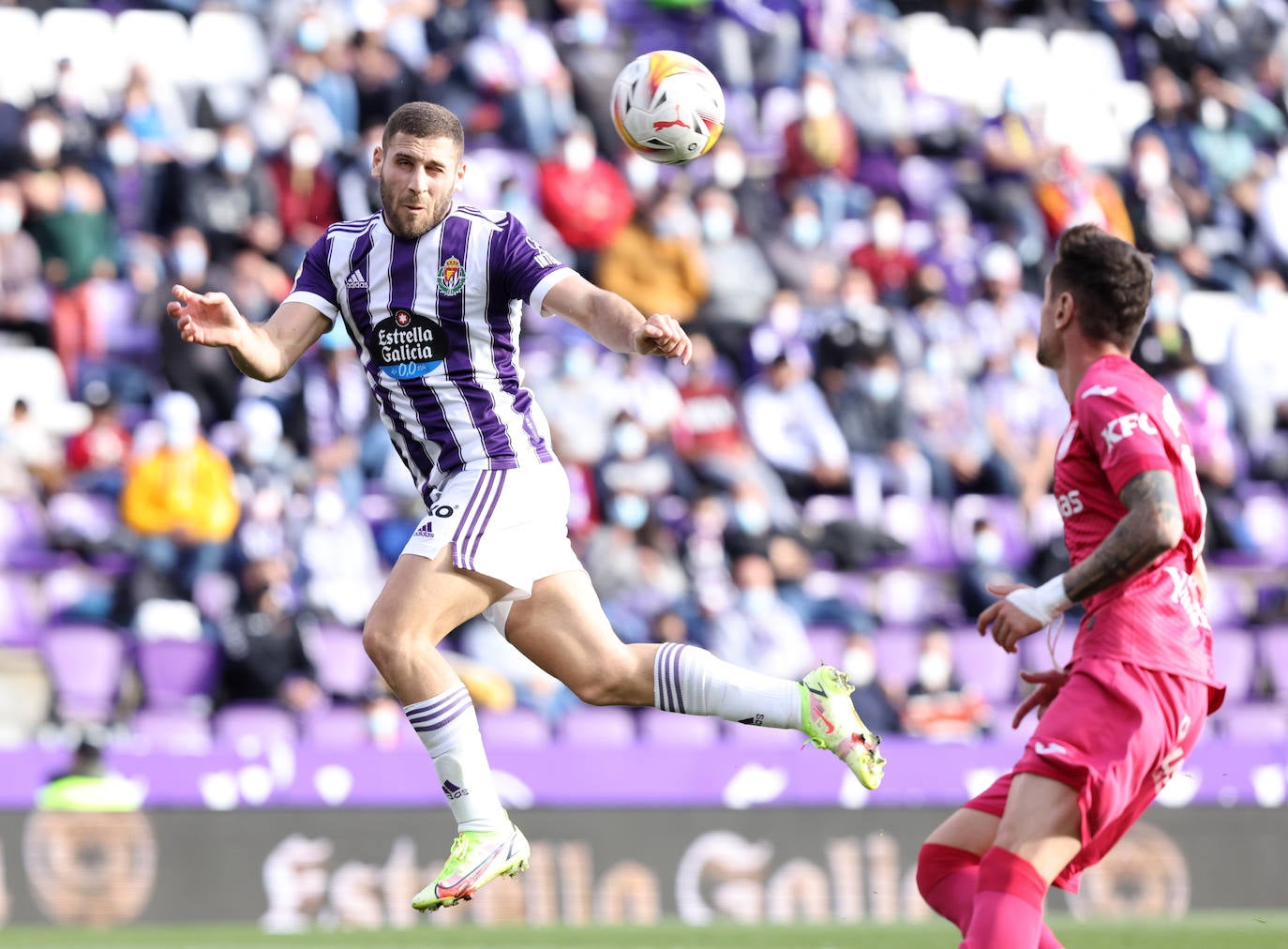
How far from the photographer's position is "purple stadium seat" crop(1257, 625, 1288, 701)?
13562 mm

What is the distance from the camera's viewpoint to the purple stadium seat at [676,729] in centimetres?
1220

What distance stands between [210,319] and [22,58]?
10.2 m

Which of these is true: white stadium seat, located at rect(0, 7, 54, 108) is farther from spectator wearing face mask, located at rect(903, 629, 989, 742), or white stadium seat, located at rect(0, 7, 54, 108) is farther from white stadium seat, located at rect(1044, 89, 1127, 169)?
white stadium seat, located at rect(1044, 89, 1127, 169)

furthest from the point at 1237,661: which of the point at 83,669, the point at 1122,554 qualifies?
the point at 1122,554

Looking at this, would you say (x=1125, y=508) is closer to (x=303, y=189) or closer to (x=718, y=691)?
(x=718, y=691)

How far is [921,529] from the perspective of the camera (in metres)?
14.1

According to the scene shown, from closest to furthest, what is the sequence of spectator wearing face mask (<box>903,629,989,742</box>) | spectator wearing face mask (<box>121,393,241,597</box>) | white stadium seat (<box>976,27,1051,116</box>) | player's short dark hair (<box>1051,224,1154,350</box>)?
1. player's short dark hair (<box>1051,224,1154,350</box>)
2. spectator wearing face mask (<box>121,393,241,597</box>)
3. spectator wearing face mask (<box>903,629,989,742</box>)
4. white stadium seat (<box>976,27,1051,116</box>)

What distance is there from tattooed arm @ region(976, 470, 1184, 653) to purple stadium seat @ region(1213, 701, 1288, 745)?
8.72m

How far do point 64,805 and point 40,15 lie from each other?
24.7 ft

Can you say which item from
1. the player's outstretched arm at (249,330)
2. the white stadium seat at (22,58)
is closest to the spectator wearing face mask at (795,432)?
the white stadium seat at (22,58)

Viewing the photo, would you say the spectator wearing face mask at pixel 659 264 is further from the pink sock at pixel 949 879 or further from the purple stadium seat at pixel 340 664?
the pink sock at pixel 949 879

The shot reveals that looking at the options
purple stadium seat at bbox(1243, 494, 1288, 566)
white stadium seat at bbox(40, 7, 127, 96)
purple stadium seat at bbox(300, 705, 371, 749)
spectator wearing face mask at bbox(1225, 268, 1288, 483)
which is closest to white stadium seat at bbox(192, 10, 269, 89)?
white stadium seat at bbox(40, 7, 127, 96)

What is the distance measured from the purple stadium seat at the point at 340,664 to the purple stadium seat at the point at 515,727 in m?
0.80

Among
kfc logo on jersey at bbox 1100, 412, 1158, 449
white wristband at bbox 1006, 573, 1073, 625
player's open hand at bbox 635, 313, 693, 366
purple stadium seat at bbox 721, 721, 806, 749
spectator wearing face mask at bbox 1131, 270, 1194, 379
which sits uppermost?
spectator wearing face mask at bbox 1131, 270, 1194, 379
